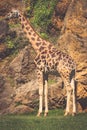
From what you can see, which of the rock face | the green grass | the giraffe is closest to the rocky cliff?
the rock face

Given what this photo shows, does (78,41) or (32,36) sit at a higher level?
(32,36)

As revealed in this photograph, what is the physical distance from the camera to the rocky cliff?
26.6 meters

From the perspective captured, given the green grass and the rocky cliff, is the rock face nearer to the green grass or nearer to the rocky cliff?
the rocky cliff

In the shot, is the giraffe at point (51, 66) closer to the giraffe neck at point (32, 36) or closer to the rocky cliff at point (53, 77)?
the giraffe neck at point (32, 36)

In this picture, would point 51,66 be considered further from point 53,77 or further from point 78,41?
point 53,77

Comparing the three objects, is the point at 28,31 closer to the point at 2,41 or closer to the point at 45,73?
the point at 45,73

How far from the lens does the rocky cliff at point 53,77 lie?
2656 cm

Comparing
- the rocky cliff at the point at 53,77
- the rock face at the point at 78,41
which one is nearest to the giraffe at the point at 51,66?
the rock face at the point at 78,41

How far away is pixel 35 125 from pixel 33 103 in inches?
294

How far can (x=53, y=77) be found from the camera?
31031 mm

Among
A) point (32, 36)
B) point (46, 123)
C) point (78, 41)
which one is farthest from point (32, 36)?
point (46, 123)

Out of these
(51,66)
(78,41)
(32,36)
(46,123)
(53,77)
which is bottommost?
(53,77)

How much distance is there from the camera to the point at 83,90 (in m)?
25.9

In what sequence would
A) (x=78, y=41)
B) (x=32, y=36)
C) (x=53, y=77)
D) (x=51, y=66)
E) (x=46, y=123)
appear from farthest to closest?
(x=53, y=77) → (x=78, y=41) → (x=32, y=36) → (x=51, y=66) → (x=46, y=123)
